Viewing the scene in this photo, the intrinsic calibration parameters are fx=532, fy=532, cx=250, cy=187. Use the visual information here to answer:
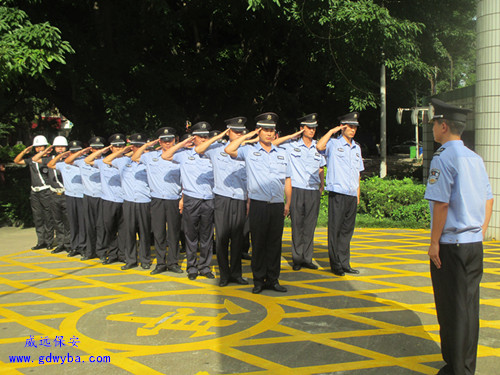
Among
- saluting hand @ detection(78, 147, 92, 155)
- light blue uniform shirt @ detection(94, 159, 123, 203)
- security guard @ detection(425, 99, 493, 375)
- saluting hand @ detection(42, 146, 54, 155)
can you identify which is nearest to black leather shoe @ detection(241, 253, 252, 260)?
light blue uniform shirt @ detection(94, 159, 123, 203)

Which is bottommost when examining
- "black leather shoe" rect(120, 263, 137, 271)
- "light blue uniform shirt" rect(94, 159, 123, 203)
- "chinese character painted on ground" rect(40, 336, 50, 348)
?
"black leather shoe" rect(120, 263, 137, 271)

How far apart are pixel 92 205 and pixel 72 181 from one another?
68 cm

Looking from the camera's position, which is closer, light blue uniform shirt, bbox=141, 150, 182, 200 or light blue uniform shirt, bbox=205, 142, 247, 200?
light blue uniform shirt, bbox=205, 142, 247, 200

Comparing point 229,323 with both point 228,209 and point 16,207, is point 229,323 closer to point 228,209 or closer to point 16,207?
point 228,209

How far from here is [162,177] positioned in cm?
784

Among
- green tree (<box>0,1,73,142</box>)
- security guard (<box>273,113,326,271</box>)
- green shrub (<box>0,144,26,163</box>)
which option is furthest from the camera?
green shrub (<box>0,144,26,163</box>)

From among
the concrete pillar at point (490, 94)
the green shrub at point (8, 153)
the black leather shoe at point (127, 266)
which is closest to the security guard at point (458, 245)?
the black leather shoe at point (127, 266)

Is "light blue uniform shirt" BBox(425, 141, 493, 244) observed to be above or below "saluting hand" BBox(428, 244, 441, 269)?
above

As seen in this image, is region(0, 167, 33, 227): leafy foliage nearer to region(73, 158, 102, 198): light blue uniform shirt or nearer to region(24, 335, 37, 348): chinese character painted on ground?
region(73, 158, 102, 198): light blue uniform shirt

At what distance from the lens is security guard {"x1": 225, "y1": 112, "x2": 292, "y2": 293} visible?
6.61 metres

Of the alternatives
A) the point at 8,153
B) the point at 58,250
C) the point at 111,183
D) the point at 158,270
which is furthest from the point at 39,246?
the point at 8,153

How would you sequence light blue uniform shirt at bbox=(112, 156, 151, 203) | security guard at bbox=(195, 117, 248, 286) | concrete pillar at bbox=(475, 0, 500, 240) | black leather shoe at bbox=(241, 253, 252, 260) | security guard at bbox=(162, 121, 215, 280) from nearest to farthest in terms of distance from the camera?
1. security guard at bbox=(195, 117, 248, 286)
2. security guard at bbox=(162, 121, 215, 280)
3. light blue uniform shirt at bbox=(112, 156, 151, 203)
4. black leather shoe at bbox=(241, 253, 252, 260)
5. concrete pillar at bbox=(475, 0, 500, 240)

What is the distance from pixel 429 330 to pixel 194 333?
2272 mm

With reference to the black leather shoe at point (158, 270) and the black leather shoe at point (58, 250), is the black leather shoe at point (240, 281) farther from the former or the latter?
the black leather shoe at point (58, 250)
